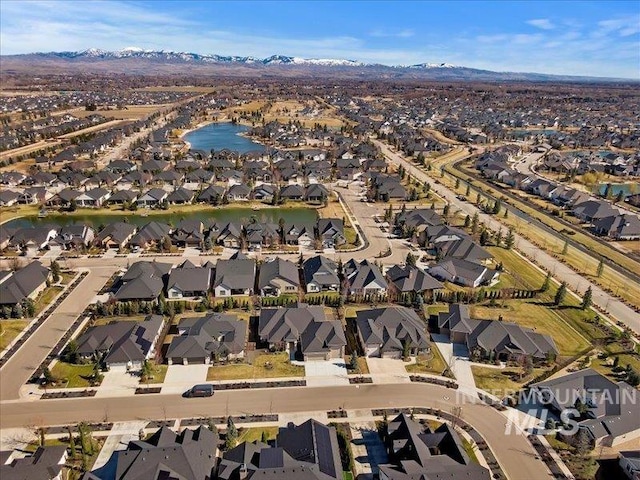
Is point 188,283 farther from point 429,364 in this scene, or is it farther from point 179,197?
point 179,197

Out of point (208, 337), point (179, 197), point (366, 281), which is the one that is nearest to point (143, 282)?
point (208, 337)

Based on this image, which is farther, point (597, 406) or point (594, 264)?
point (594, 264)

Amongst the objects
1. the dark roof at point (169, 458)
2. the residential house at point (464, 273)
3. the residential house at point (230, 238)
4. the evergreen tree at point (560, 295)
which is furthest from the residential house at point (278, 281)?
the evergreen tree at point (560, 295)

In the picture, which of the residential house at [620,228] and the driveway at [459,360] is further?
the residential house at [620,228]

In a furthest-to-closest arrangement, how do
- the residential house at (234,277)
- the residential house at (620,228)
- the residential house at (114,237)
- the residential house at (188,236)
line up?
the residential house at (620,228) → the residential house at (188,236) → the residential house at (114,237) → the residential house at (234,277)

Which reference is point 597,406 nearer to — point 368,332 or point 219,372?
point 368,332

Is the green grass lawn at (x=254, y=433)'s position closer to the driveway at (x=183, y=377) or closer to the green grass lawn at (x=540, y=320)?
the driveway at (x=183, y=377)

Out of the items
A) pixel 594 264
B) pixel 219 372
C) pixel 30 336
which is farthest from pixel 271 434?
pixel 594 264
